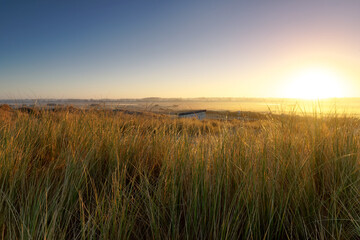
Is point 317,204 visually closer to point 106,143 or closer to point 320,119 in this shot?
point 320,119

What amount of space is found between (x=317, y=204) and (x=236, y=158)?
0.65 m

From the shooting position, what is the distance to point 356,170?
1647 millimetres

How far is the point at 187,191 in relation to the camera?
1490 millimetres

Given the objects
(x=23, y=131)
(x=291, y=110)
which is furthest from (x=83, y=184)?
(x=291, y=110)

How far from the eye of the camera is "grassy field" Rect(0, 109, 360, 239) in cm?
121

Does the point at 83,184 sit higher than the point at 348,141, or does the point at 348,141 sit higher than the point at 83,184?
the point at 348,141

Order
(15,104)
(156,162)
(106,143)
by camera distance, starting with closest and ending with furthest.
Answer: (156,162) < (106,143) < (15,104)

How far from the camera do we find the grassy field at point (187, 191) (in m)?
1.21

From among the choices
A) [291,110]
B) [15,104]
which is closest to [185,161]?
[291,110]

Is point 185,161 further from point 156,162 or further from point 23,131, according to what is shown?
point 23,131

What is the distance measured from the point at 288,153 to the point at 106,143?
1.86 meters

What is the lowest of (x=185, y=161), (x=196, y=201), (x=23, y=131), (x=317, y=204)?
(x=317, y=204)

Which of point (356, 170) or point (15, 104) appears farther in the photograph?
point (15, 104)

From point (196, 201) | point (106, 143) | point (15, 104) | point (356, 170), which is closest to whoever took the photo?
point (196, 201)
